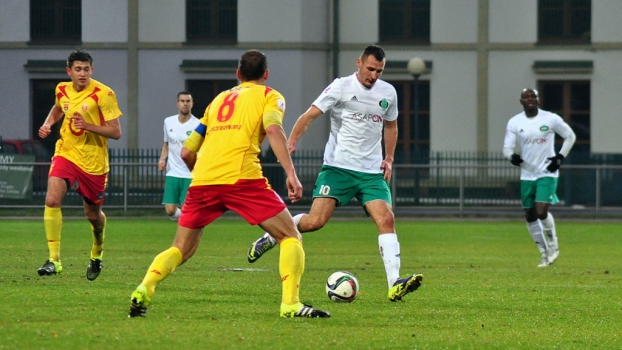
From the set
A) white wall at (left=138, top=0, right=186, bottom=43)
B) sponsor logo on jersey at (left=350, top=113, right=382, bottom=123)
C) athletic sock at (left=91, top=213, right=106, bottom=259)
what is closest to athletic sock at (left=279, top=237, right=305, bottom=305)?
sponsor logo on jersey at (left=350, top=113, right=382, bottom=123)

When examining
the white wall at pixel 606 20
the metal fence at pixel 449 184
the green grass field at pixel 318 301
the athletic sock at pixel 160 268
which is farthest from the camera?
the white wall at pixel 606 20

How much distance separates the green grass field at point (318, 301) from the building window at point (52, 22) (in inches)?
914

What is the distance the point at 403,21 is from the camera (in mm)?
41094

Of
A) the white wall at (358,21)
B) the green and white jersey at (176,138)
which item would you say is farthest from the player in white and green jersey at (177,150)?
the white wall at (358,21)

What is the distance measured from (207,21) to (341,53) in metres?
4.63

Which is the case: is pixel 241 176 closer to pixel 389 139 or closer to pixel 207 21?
pixel 389 139

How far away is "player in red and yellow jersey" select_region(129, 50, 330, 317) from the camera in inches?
324

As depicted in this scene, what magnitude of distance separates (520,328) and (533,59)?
1307 inches

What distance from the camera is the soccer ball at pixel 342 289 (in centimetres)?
988

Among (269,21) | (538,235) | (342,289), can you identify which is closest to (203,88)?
(269,21)

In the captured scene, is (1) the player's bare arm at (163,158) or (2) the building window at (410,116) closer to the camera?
(1) the player's bare arm at (163,158)

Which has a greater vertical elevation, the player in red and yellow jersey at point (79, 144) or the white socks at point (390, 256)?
the player in red and yellow jersey at point (79, 144)

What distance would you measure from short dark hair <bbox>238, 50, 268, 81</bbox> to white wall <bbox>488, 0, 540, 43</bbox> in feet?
109

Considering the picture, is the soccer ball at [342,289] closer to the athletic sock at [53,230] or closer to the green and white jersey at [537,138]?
the athletic sock at [53,230]
